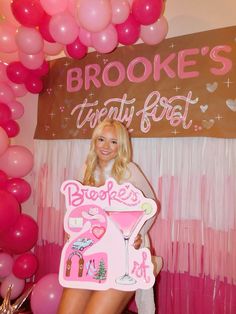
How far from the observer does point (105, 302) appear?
172 cm

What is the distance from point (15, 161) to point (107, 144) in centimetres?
125

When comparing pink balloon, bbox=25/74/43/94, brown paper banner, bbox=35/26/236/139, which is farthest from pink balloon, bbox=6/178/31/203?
pink balloon, bbox=25/74/43/94

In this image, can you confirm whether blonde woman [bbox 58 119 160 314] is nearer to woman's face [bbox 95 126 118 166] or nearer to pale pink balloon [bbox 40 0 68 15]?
woman's face [bbox 95 126 118 166]

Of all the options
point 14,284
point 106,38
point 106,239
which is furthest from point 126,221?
point 14,284

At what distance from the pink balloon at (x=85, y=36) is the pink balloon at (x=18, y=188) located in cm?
133

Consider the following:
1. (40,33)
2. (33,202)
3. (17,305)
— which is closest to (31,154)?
(33,202)

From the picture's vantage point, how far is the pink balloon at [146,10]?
2.23 metres

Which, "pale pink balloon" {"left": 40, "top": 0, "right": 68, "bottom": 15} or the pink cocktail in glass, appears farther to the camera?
"pale pink balloon" {"left": 40, "top": 0, "right": 68, "bottom": 15}

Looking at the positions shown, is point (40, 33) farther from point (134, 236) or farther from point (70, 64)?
point (134, 236)

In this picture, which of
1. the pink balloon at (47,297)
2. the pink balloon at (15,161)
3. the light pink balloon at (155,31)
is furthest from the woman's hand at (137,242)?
the pink balloon at (15,161)

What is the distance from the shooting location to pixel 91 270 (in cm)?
174

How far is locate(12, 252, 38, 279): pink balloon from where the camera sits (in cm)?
293

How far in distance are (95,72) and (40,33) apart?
1.81 feet

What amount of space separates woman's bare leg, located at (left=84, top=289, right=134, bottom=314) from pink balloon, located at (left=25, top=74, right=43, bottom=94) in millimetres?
1987
